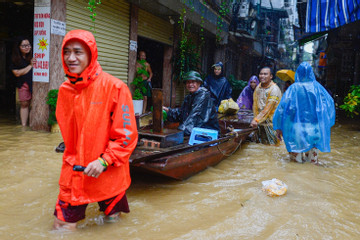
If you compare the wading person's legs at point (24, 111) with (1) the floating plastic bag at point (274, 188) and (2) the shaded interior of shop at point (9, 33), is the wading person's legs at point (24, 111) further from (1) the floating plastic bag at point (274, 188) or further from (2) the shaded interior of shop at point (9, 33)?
(1) the floating plastic bag at point (274, 188)

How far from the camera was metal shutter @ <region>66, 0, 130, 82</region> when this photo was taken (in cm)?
742

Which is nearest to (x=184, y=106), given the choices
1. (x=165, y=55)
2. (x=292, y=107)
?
(x=292, y=107)

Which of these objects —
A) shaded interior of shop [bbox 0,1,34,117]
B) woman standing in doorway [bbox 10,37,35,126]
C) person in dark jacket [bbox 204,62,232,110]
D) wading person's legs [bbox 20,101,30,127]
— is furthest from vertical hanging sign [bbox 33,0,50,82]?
person in dark jacket [bbox 204,62,232,110]

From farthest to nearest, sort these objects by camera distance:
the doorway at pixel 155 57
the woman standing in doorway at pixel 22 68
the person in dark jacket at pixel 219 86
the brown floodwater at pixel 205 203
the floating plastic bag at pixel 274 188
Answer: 1. the doorway at pixel 155 57
2. the person in dark jacket at pixel 219 86
3. the woman standing in doorway at pixel 22 68
4. the floating plastic bag at pixel 274 188
5. the brown floodwater at pixel 205 203

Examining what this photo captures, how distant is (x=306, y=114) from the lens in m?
5.27

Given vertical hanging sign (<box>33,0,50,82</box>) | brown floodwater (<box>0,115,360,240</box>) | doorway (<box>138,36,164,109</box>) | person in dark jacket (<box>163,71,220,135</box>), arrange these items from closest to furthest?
brown floodwater (<box>0,115,360,240</box>) → person in dark jacket (<box>163,71,220,135</box>) → vertical hanging sign (<box>33,0,50,82</box>) → doorway (<box>138,36,164,109</box>)

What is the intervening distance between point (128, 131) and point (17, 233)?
1392 millimetres

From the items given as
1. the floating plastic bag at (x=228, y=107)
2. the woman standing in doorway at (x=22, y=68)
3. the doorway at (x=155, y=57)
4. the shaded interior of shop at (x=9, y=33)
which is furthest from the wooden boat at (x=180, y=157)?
the doorway at (x=155, y=57)

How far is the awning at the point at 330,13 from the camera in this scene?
9.46 m

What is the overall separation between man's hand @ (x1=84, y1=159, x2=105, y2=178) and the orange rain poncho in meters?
0.08

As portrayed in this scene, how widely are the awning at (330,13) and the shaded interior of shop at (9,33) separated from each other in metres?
8.91

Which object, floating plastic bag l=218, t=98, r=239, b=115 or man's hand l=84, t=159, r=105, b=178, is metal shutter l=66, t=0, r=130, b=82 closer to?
floating plastic bag l=218, t=98, r=239, b=115

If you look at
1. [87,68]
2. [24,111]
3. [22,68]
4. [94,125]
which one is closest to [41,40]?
[22,68]

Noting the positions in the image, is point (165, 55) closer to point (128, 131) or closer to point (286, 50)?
point (128, 131)
